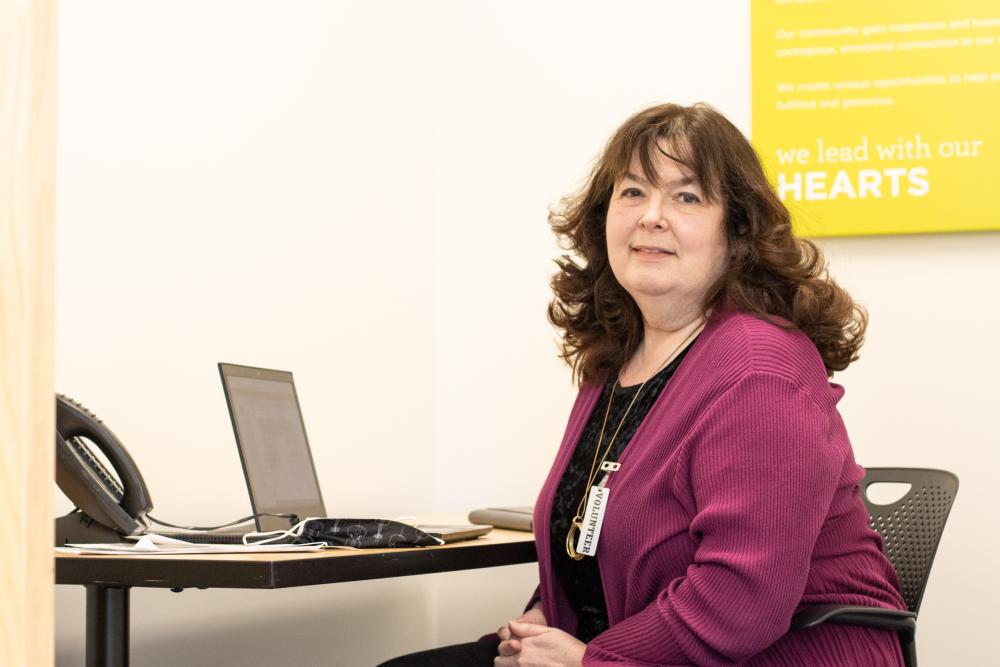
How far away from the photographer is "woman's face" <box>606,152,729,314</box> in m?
1.84

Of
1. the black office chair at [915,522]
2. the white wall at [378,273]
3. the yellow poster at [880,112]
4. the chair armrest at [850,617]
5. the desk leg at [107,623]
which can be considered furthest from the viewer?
the yellow poster at [880,112]

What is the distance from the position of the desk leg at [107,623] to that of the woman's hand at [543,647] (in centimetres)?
60

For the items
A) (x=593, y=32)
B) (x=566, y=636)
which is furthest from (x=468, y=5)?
(x=566, y=636)

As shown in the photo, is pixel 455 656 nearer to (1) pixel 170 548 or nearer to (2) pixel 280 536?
(2) pixel 280 536

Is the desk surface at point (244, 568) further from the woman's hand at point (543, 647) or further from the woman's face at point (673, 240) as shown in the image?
the woman's face at point (673, 240)

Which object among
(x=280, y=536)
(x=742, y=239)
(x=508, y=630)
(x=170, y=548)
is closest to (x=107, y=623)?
(x=170, y=548)

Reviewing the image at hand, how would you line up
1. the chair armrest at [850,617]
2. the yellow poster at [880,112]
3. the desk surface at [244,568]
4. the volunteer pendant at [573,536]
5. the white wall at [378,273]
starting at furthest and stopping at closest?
the yellow poster at [880,112], the white wall at [378,273], the volunteer pendant at [573,536], the chair armrest at [850,617], the desk surface at [244,568]

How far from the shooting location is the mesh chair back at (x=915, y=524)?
1.94 metres

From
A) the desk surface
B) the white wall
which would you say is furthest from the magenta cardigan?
the white wall

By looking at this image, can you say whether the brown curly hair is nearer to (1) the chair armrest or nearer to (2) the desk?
(1) the chair armrest

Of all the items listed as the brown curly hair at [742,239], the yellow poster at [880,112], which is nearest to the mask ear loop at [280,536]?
the brown curly hair at [742,239]

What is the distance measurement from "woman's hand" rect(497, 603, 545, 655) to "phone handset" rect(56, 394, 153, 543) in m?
0.62

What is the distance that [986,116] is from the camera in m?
2.70

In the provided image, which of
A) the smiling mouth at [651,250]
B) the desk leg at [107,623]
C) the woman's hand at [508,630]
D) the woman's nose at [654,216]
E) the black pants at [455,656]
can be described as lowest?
the black pants at [455,656]
